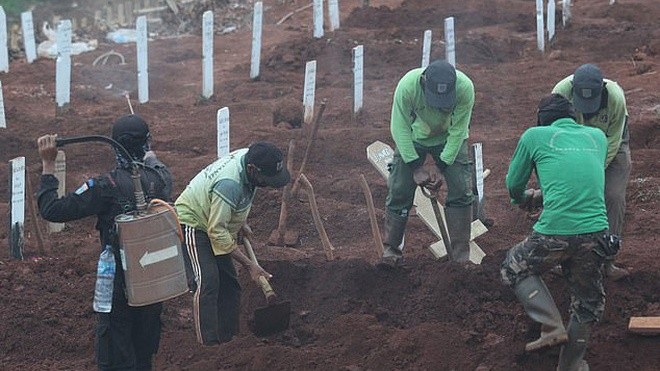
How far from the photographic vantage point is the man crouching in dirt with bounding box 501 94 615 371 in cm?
656

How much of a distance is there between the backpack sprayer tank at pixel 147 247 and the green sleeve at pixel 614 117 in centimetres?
332

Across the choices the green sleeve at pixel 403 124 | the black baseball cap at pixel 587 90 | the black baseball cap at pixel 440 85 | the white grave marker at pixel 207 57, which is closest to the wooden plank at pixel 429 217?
the green sleeve at pixel 403 124

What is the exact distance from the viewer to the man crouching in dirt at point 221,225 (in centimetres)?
753

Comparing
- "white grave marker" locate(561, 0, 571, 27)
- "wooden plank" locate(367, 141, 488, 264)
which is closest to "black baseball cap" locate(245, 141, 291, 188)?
"wooden plank" locate(367, 141, 488, 264)

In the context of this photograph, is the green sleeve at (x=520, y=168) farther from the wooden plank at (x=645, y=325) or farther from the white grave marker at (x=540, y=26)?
the white grave marker at (x=540, y=26)

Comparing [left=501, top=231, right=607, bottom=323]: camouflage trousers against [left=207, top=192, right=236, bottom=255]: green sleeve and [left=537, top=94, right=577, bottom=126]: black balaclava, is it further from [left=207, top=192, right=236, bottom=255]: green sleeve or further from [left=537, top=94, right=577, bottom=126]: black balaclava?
[left=207, top=192, right=236, bottom=255]: green sleeve

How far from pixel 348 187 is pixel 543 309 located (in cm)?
618

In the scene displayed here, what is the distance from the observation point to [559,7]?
25.3 meters

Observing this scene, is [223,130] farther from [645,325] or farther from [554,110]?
[645,325]

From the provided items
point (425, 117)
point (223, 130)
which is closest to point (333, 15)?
point (223, 130)

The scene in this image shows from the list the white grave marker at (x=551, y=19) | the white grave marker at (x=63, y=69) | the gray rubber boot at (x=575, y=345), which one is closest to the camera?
the gray rubber boot at (x=575, y=345)

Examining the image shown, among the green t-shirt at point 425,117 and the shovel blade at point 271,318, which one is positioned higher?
the green t-shirt at point 425,117

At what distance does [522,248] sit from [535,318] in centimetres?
43

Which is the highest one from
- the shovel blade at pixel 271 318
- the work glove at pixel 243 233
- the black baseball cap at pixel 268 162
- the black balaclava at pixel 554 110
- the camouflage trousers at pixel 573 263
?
the black balaclava at pixel 554 110
